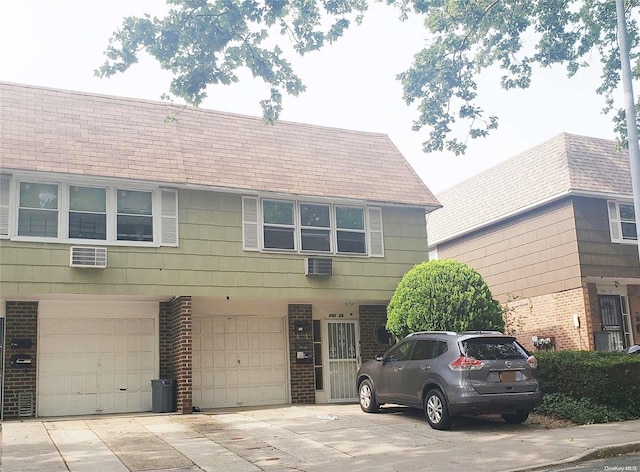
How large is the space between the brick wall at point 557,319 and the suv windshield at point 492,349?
6.87 m

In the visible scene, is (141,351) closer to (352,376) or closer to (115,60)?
(352,376)

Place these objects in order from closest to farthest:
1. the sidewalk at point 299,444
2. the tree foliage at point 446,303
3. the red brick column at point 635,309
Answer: the sidewalk at point 299,444 < the tree foliage at point 446,303 < the red brick column at point 635,309

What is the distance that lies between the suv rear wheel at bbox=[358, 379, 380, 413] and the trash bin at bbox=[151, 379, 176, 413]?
13.8 feet

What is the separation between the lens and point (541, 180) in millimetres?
20344

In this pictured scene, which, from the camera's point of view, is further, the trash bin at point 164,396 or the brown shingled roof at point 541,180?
the brown shingled roof at point 541,180

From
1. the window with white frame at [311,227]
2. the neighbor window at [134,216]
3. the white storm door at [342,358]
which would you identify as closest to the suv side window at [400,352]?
the window with white frame at [311,227]

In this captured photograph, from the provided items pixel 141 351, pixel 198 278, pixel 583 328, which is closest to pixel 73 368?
pixel 141 351

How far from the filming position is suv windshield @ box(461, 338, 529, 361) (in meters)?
11.6

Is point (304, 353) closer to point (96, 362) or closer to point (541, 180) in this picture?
point (96, 362)

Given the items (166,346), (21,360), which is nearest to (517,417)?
(166,346)

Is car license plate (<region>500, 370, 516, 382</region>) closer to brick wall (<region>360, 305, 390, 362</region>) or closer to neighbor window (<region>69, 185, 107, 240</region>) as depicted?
brick wall (<region>360, 305, 390, 362</region>)

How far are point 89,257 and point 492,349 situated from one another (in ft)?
26.7

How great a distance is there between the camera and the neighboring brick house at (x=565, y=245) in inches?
745

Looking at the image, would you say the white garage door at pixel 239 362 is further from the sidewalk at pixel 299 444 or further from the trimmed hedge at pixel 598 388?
the trimmed hedge at pixel 598 388
